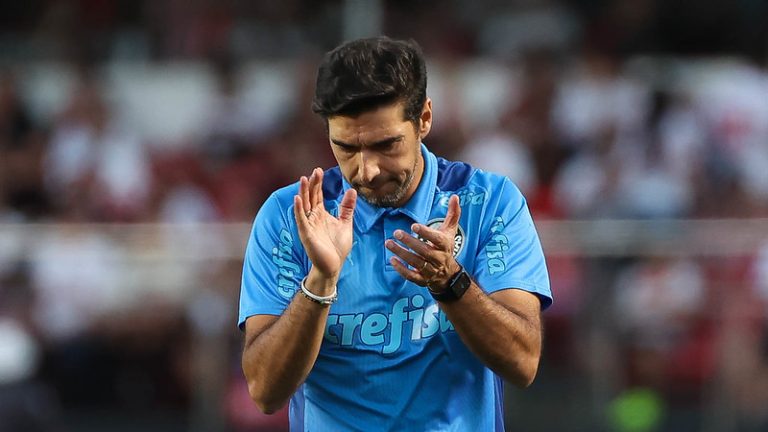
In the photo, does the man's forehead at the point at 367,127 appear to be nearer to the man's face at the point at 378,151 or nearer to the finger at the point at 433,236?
the man's face at the point at 378,151

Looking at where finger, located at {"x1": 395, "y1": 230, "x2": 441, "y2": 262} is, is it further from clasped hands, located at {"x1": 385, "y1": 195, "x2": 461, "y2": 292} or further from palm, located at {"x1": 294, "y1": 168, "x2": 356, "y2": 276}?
palm, located at {"x1": 294, "y1": 168, "x2": 356, "y2": 276}

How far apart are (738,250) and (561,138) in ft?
6.24

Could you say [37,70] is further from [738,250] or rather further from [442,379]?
[442,379]

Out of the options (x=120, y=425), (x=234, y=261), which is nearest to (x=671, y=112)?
(x=234, y=261)

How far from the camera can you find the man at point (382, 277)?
3.76 metres

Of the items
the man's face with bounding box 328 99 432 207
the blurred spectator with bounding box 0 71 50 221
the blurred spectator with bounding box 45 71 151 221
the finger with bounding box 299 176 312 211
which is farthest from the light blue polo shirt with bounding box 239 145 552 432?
the blurred spectator with bounding box 0 71 50 221

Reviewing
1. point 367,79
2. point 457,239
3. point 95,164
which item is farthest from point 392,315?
point 95,164

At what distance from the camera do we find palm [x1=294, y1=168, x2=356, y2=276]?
12.1 ft

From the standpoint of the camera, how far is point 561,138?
33.4ft

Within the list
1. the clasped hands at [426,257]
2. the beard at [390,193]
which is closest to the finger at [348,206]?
the beard at [390,193]

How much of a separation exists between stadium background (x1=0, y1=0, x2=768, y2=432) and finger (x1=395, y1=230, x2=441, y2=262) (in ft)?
13.9

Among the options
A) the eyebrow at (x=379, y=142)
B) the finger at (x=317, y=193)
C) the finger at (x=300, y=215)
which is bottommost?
the finger at (x=300, y=215)

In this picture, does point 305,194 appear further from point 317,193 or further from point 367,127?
point 367,127

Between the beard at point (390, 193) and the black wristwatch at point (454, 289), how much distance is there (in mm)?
424
